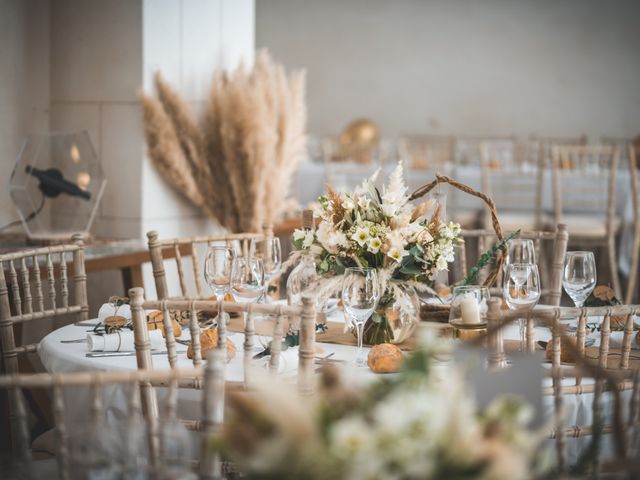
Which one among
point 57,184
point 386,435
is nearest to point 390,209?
point 386,435

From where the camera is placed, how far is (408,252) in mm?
1970

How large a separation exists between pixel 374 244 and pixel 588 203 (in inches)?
147

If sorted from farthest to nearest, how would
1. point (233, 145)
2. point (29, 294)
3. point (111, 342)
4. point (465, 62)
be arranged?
1. point (465, 62)
2. point (233, 145)
3. point (29, 294)
4. point (111, 342)

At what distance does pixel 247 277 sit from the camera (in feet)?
6.71

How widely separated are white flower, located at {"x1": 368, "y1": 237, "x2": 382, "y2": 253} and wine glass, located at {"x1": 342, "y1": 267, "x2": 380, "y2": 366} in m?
0.13

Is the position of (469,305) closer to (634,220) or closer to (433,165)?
(634,220)

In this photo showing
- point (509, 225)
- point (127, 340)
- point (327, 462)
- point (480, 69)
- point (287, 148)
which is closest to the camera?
point (327, 462)

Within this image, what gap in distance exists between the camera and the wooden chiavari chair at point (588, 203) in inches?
194

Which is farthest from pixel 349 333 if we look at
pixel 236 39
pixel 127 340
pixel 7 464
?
pixel 236 39

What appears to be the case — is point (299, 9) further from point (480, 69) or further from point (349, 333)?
point (349, 333)

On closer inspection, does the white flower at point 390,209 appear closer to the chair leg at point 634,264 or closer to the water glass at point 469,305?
the water glass at point 469,305

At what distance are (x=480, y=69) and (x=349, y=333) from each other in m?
7.51

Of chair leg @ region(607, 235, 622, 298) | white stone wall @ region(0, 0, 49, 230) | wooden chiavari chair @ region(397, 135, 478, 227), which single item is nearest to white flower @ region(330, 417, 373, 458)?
white stone wall @ region(0, 0, 49, 230)

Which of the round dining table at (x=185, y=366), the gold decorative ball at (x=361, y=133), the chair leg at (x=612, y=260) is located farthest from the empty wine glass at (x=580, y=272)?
the gold decorative ball at (x=361, y=133)
